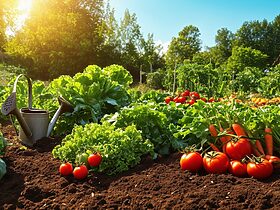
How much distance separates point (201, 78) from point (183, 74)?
0.77 meters

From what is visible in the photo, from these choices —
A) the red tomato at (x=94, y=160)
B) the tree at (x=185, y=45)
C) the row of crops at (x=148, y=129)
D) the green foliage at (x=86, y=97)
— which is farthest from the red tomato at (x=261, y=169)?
the tree at (x=185, y=45)

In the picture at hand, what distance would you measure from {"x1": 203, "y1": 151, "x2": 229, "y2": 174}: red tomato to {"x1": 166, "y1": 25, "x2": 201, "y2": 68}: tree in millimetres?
33086

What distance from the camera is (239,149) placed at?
135 inches

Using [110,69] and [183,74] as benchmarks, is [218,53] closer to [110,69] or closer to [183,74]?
[183,74]

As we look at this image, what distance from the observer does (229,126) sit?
3725 mm

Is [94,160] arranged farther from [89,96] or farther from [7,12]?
[7,12]

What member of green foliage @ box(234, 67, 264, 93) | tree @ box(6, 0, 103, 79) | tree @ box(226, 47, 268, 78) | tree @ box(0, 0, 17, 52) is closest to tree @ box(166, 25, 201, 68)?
tree @ box(226, 47, 268, 78)

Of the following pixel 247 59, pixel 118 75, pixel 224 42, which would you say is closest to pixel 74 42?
pixel 247 59

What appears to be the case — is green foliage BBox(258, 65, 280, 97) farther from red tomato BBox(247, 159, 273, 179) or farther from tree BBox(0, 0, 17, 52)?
tree BBox(0, 0, 17, 52)

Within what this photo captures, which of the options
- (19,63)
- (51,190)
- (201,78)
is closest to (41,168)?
(51,190)

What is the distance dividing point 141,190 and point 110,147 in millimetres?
783

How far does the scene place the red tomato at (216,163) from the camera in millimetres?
3334

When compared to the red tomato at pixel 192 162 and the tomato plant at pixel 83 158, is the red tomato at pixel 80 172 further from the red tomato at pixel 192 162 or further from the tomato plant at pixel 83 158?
the red tomato at pixel 192 162

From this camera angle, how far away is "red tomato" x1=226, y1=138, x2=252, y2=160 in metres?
3.44
